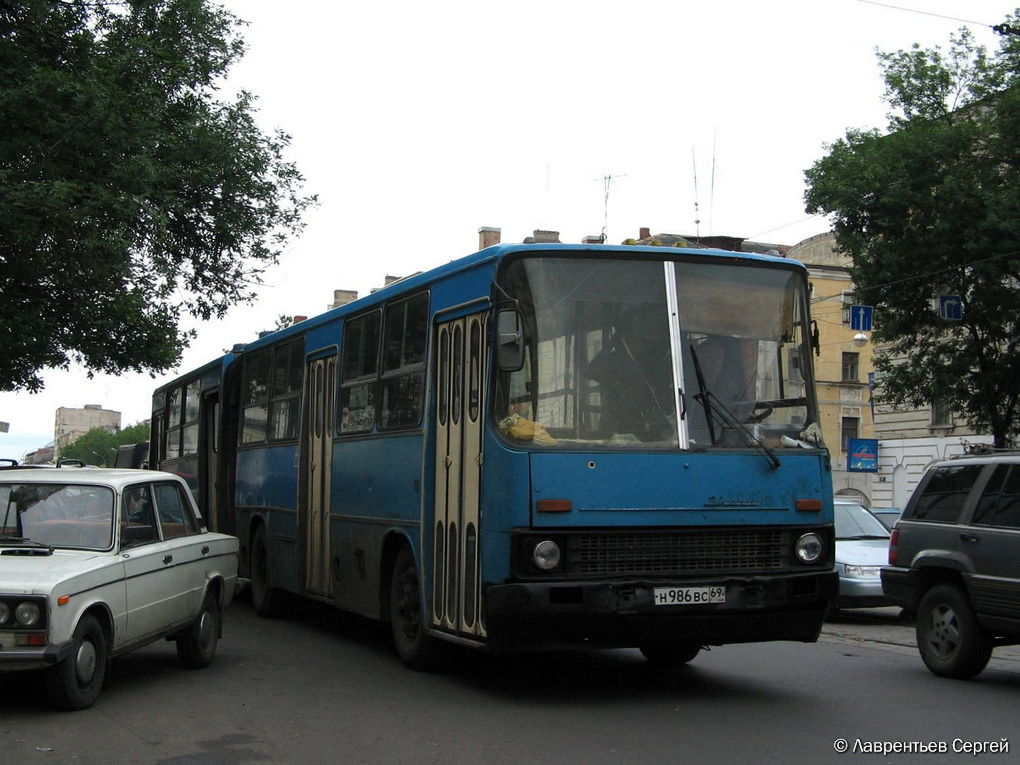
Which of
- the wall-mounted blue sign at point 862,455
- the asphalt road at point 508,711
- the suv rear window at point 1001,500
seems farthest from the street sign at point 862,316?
the suv rear window at point 1001,500

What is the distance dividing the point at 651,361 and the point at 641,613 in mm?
1700

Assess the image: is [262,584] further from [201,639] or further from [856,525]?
[856,525]

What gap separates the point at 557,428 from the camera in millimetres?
8602

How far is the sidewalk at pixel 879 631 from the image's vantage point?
14.0m

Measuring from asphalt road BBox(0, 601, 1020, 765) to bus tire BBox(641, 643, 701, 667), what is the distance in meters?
0.19

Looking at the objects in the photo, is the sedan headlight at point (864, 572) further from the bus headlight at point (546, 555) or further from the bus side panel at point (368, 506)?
the bus headlight at point (546, 555)

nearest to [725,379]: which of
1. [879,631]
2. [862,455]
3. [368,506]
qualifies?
[368,506]

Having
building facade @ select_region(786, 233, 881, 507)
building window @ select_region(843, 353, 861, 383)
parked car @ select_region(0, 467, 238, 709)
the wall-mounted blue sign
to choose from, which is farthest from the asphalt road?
building window @ select_region(843, 353, 861, 383)

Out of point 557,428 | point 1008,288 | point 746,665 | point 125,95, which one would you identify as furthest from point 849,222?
point 557,428

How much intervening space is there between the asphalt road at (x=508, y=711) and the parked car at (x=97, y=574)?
0.36 metres

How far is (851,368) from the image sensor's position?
61.1 meters

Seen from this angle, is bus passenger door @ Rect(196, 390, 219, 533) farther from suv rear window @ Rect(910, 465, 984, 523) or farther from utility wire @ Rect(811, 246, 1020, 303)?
utility wire @ Rect(811, 246, 1020, 303)

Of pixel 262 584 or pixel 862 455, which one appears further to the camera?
pixel 862 455

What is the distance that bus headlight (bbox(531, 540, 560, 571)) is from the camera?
27.6ft
